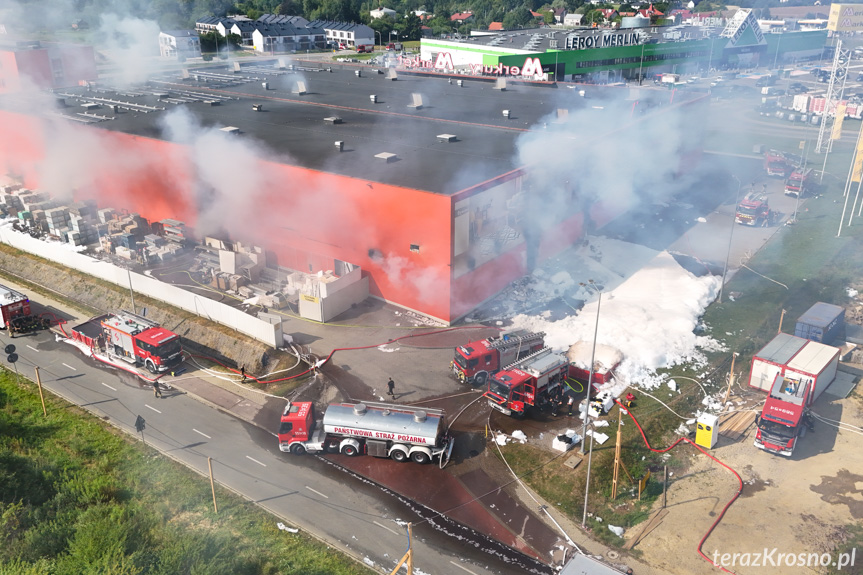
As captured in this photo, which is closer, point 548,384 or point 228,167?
point 548,384

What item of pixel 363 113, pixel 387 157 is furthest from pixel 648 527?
pixel 363 113

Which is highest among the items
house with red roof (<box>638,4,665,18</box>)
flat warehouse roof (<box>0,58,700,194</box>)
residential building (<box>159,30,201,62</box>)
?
house with red roof (<box>638,4,665,18</box>)

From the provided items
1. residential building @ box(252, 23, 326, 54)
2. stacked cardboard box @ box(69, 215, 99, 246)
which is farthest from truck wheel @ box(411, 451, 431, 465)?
residential building @ box(252, 23, 326, 54)

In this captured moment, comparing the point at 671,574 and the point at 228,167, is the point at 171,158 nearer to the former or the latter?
the point at 228,167

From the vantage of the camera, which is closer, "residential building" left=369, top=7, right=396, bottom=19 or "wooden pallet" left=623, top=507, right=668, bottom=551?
"wooden pallet" left=623, top=507, right=668, bottom=551

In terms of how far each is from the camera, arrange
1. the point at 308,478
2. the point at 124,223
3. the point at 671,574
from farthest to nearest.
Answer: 1. the point at 124,223
2. the point at 308,478
3. the point at 671,574

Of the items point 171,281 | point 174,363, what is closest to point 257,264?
point 171,281

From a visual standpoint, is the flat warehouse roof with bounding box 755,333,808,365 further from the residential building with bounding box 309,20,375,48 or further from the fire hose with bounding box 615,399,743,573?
the residential building with bounding box 309,20,375,48
